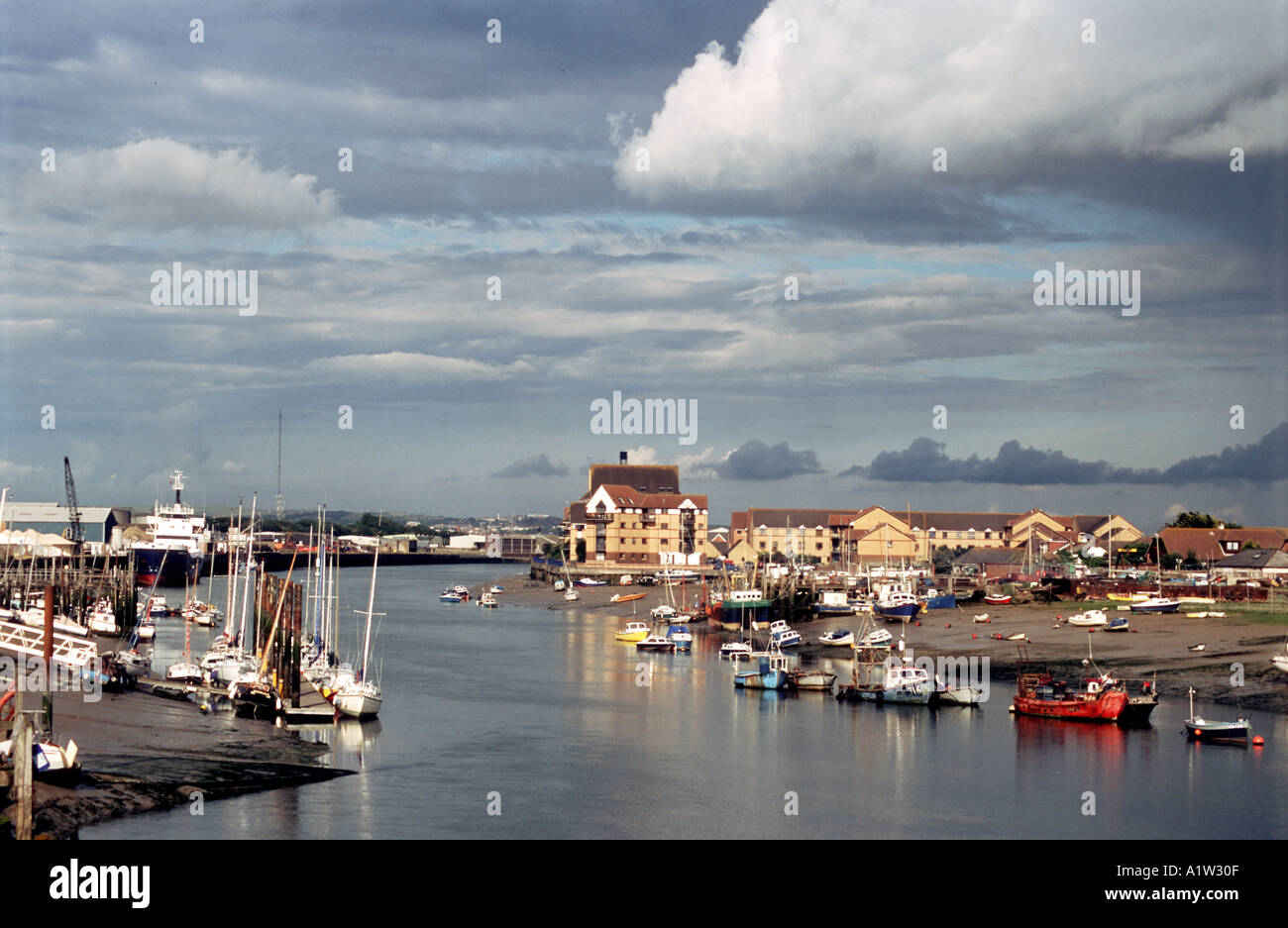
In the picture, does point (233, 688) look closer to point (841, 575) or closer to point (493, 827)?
point (493, 827)

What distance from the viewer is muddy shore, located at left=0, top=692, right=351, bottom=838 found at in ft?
109

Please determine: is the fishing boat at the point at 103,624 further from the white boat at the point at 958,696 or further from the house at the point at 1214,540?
the house at the point at 1214,540

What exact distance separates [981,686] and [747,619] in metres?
43.1

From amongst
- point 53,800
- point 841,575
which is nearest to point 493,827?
point 53,800

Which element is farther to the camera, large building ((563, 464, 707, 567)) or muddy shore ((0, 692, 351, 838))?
large building ((563, 464, 707, 567))

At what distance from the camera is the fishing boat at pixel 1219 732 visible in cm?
4809

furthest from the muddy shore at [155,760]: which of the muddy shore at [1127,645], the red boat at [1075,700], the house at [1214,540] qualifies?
the house at [1214,540]

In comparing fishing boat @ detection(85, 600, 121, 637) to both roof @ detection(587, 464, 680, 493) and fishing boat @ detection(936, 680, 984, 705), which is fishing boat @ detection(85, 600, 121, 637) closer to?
fishing boat @ detection(936, 680, 984, 705)

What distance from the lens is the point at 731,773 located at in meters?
45.7

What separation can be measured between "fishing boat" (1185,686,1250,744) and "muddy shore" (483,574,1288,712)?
6902 millimetres

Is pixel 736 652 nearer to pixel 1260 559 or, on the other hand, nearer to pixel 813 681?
pixel 813 681

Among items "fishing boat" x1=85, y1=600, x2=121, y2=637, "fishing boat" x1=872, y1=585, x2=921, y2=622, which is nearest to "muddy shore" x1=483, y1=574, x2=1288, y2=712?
"fishing boat" x1=872, y1=585, x2=921, y2=622
